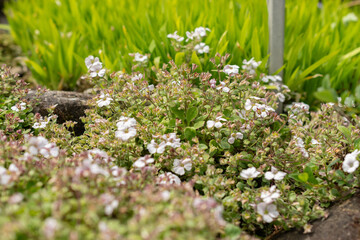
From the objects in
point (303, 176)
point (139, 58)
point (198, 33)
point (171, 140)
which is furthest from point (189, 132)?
point (198, 33)

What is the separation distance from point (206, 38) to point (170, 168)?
1290 mm

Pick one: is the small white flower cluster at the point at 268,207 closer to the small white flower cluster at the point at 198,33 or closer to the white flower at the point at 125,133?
the white flower at the point at 125,133

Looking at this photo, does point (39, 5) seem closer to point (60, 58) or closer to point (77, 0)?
point (77, 0)

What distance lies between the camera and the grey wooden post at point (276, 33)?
2.56 m

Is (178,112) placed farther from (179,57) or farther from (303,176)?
(303,176)

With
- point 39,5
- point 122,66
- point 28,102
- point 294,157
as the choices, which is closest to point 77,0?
point 39,5

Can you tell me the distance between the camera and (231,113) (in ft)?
6.66

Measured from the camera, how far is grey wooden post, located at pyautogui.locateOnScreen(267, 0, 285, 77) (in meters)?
2.56

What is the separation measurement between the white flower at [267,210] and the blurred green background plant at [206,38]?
41.1 inches

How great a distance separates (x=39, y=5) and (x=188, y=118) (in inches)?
123

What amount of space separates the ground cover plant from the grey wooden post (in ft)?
0.65

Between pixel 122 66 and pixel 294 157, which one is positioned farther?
pixel 122 66

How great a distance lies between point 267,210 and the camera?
1.55 metres

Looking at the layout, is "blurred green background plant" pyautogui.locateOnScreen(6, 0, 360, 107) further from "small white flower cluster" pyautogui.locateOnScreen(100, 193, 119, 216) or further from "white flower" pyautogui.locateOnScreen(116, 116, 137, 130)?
"small white flower cluster" pyautogui.locateOnScreen(100, 193, 119, 216)
